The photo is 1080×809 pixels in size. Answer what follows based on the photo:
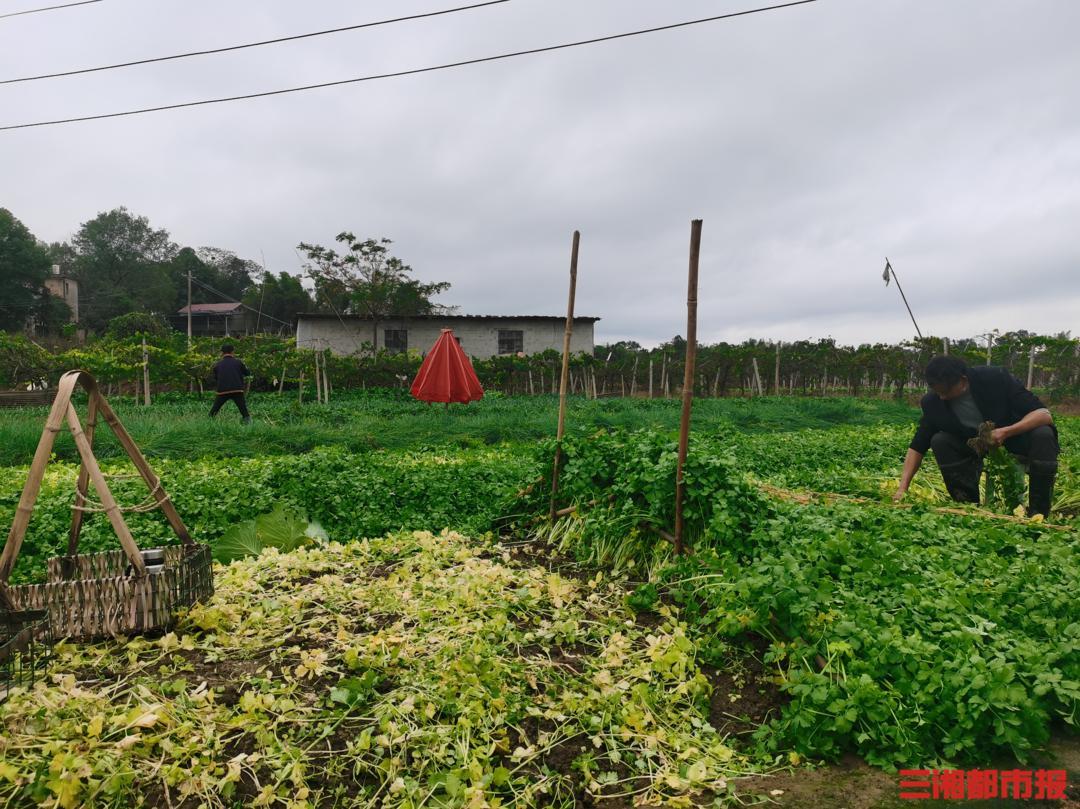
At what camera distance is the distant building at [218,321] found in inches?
1955

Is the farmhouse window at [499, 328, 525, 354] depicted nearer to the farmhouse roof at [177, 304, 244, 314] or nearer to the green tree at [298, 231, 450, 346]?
the green tree at [298, 231, 450, 346]

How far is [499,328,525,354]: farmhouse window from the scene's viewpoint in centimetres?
2848

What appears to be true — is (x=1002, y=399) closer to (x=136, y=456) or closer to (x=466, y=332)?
(x=136, y=456)

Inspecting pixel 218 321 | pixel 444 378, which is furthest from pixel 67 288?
pixel 444 378

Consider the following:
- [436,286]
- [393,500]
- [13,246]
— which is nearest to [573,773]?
[393,500]

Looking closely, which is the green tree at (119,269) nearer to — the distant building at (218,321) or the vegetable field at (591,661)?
the distant building at (218,321)

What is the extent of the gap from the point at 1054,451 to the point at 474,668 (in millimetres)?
4918

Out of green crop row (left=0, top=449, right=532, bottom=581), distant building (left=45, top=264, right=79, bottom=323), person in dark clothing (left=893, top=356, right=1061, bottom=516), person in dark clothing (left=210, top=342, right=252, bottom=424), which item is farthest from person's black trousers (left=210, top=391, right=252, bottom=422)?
distant building (left=45, top=264, right=79, bottom=323)

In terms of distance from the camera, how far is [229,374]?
12.4 m

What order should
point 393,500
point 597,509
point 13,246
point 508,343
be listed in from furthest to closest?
point 13,246 → point 508,343 → point 393,500 → point 597,509

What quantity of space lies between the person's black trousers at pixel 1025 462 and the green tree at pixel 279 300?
44.4 meters

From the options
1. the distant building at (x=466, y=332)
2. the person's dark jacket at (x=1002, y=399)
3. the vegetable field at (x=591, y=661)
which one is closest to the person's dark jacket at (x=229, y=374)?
the vegetable field at (x=591, y=661)

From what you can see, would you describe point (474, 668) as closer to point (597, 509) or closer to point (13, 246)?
point (597, 509)

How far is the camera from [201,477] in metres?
6.29
